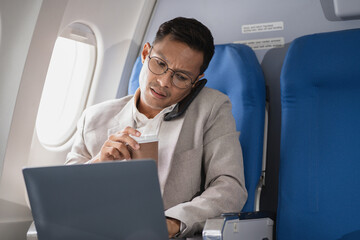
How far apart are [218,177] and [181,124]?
288 mm

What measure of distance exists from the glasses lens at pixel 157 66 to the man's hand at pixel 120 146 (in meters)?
0.40

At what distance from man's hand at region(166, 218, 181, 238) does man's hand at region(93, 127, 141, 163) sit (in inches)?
10.7

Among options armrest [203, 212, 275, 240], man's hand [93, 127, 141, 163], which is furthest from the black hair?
armrest [203, 212, 275, 240]

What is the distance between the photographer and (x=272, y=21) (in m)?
2.52

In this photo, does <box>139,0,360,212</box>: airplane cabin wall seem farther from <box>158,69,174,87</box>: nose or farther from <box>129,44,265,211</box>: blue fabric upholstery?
<box>158,69,174,87</box>: nose

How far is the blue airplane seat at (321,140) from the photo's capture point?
6.29 ft

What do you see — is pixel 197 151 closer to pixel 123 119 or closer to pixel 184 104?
pixel 184 104

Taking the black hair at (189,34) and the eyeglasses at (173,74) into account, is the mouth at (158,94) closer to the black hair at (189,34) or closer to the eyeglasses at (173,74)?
→ the eyeglasses at (173,74)

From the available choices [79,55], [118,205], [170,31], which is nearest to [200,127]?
[170,31]

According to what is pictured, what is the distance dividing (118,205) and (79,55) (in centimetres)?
178

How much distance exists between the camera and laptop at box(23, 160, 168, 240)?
116 cm

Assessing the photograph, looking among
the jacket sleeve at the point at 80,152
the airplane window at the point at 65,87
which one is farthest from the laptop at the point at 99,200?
the airplane window at the point at 65,87

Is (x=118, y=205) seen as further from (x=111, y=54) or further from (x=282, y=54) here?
(x=111, y=54)

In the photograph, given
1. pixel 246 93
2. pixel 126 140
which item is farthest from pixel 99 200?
pixel 246 93
